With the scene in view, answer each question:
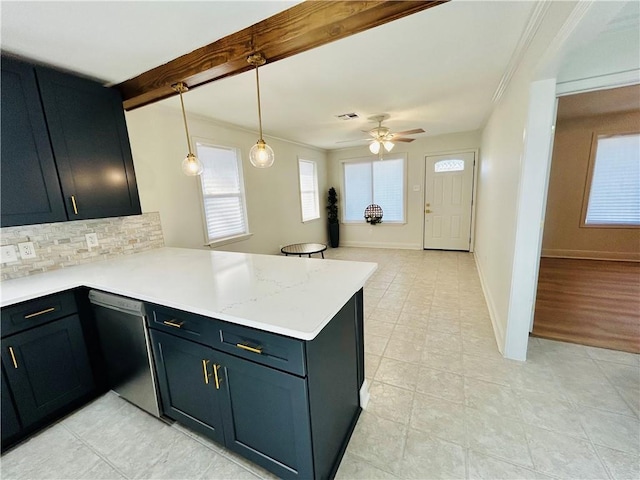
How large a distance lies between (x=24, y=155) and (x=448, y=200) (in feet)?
19.2

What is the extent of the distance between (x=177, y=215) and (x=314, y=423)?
104 inches

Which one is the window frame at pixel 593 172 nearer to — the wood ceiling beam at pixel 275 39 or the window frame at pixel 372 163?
the window frame at pixel 372 163

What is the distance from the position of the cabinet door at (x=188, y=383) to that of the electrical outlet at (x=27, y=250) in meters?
1.26

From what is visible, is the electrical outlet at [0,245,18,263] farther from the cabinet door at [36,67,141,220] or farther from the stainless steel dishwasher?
the stainless steel dishwasher

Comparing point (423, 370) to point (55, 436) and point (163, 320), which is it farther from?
point (55, 436)

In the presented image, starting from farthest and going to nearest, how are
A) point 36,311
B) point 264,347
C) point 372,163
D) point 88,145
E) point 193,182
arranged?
1. point 372,163
2. point 193,182
3. point 88,145
4. point 36,311
5. point 264,347

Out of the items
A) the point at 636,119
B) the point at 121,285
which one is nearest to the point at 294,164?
the point at 121,285

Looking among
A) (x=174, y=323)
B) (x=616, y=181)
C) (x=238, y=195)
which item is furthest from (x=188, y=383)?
(x=616, y=181)

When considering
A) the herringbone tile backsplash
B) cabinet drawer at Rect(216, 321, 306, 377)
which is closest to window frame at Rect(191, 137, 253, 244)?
the herringbone tile backsplash

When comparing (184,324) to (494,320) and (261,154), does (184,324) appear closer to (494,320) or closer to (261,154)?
(261,154)

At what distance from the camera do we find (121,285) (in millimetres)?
1554

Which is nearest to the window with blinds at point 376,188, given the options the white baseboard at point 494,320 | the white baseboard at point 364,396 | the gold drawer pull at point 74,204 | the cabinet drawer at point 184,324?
the white baseboard at point 494,320

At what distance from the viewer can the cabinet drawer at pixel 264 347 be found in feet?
3.34

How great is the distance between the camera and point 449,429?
4.97 feet
